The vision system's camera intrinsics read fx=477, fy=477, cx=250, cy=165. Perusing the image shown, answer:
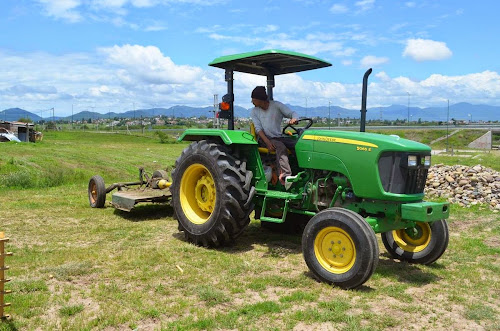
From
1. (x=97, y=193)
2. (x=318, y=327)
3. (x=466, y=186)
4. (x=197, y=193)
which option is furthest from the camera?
(x=466, y=186)

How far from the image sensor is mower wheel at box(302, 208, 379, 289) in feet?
16.2

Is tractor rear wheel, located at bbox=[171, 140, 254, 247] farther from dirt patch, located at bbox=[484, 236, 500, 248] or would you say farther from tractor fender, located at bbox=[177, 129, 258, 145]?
dirt patch, located at bbox=[484, 236, 500, 248]

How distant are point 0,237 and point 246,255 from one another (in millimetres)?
3229

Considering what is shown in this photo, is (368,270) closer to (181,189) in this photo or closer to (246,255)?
(246,255)

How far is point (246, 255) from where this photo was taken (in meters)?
6.43

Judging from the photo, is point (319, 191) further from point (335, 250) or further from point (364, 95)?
point (364, 95)

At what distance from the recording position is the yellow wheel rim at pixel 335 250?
514 cm

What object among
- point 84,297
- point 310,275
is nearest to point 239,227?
point 310,275

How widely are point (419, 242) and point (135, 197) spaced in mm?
5037

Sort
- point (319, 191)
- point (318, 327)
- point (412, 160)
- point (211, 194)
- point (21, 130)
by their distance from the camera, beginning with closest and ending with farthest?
1. point (318, 327)
2. point (412, 160)
3. point (319, 191)
4. point (211, 194)
5. point (21, 130)

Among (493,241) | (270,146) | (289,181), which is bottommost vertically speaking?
(493,241)

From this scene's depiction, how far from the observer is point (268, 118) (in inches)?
270

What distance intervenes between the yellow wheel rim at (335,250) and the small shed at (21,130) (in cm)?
3025

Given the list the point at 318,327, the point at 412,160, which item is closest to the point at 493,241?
the point at 412,160
